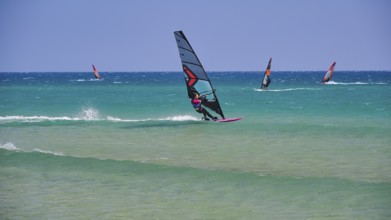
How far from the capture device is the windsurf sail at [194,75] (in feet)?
72.8

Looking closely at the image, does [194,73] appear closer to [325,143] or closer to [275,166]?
[325,143]

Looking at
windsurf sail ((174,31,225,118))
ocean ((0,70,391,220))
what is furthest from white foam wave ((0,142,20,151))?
windsurf sail ((174,31,225,118))

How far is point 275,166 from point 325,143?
4.57 m

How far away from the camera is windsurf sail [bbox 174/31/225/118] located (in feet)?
72.8

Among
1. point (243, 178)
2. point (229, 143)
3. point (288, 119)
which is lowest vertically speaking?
point (288, 119)

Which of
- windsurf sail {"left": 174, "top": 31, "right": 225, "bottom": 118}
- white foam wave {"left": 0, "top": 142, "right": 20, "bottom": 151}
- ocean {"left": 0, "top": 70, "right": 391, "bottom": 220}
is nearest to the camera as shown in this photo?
ocean {"left": 0, "top": 70, "right": 391, "bottom": 220}

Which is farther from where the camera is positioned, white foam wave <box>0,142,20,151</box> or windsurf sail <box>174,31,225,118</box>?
windsurf sail <box>174,31,225,118</box>

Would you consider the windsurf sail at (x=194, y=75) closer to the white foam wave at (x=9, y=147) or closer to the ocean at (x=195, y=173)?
the ocean at (x=195, y=173)

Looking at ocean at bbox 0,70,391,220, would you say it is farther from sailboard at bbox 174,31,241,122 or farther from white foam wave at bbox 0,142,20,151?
sailboard at bbox 174,31,241,122

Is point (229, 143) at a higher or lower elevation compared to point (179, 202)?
lower

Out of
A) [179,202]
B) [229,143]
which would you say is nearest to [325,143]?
[229,143]

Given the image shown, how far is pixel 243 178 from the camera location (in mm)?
12055

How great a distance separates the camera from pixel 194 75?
2252 cm

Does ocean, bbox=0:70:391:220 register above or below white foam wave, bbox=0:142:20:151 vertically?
above
